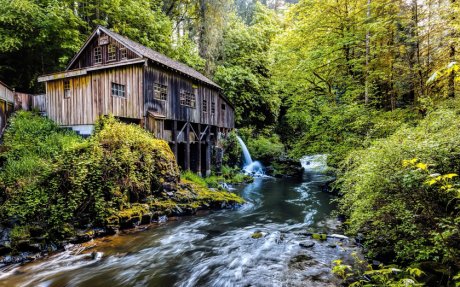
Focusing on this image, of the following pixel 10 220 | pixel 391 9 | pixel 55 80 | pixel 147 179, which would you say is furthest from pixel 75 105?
pixel 391 9

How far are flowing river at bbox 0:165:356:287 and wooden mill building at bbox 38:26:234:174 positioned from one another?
644 centimetres

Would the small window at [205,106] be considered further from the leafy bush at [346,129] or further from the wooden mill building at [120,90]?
the leafy bush at [346,129]

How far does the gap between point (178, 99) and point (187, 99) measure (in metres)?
0.92

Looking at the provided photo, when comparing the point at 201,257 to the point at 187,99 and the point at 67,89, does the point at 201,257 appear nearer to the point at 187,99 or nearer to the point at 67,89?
the point at 187,99

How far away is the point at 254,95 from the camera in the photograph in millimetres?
26438

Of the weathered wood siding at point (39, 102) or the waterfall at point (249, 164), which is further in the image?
the waterfall at point (249, 164)

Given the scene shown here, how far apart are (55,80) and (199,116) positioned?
8124mm

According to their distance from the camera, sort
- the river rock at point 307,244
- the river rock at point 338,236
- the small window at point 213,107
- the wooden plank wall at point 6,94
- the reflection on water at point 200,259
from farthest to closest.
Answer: the small window at point 213,107, the wooden plank wall at point 6,94, the river rock at point 338,236, the river rock at point 307,244, the reflection on water at point 200,259

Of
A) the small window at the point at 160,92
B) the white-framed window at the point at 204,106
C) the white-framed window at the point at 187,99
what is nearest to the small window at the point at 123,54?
the small window at the point at 160,92

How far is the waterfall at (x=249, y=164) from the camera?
22.3 meters

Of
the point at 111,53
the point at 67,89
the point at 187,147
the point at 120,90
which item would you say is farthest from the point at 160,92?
the point at 67,89

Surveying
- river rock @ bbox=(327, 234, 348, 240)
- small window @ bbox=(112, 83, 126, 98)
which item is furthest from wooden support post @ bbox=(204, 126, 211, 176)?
river rock @ bbox=(327, 234, 348, 240)

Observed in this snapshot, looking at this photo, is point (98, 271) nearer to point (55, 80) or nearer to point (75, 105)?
point (75, 105)

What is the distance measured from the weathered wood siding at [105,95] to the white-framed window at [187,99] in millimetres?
3100
